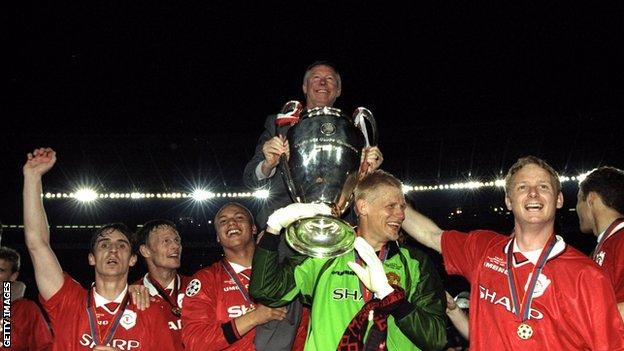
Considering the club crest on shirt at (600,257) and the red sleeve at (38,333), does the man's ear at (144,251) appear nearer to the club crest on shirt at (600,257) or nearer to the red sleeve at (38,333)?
the red sleeve at (38,333)

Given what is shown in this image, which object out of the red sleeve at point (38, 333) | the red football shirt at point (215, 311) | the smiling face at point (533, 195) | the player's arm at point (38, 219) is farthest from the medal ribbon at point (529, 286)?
the red sleeve at point (38, 333)

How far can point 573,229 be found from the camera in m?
14.9

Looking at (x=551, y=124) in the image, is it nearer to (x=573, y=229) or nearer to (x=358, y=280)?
(x=573, y=229)

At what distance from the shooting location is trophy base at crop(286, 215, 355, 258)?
6.64 feet

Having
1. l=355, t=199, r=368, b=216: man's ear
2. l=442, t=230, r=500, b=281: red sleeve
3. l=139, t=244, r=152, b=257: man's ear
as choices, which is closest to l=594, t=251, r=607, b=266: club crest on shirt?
l=442, t=230, r=500, b=281: red sleeve

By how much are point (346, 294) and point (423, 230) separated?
2.21 feet

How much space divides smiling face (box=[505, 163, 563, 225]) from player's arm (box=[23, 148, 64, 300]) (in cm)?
236

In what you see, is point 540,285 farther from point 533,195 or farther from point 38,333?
point 38,333

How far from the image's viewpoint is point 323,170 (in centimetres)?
210

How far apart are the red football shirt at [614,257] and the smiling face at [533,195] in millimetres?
711

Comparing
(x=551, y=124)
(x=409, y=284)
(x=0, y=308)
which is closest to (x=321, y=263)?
(x=409, y=284)

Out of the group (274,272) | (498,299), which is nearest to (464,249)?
(498,299)

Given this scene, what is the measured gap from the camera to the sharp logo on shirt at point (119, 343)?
3214mm

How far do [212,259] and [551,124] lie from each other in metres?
10.0
